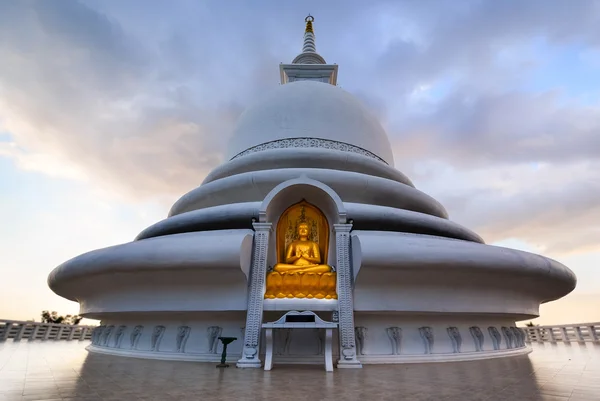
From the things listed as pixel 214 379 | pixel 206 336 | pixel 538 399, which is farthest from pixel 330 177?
pixel 538 399

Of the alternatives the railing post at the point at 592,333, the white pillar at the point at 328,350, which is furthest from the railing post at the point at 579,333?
the white pillar at the point at 328,350

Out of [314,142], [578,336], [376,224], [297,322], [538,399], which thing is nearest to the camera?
[538,399]

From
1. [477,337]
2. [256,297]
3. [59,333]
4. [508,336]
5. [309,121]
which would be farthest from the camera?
[59,333]

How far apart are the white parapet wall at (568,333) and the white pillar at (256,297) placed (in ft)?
45.2

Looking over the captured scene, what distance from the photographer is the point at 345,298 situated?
→ 6.22 m

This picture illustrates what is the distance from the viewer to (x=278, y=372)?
506 centimetres

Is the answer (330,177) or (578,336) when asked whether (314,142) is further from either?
(578,336)

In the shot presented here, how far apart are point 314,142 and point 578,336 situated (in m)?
12.9

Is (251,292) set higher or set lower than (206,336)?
higher

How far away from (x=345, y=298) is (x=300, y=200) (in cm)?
250

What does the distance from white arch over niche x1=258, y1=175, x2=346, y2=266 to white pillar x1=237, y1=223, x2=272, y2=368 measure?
34cm

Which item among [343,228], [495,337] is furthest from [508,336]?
[343,228]

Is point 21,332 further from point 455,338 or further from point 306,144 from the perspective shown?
point 455,338

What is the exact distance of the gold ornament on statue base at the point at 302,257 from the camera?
6.50 meters
